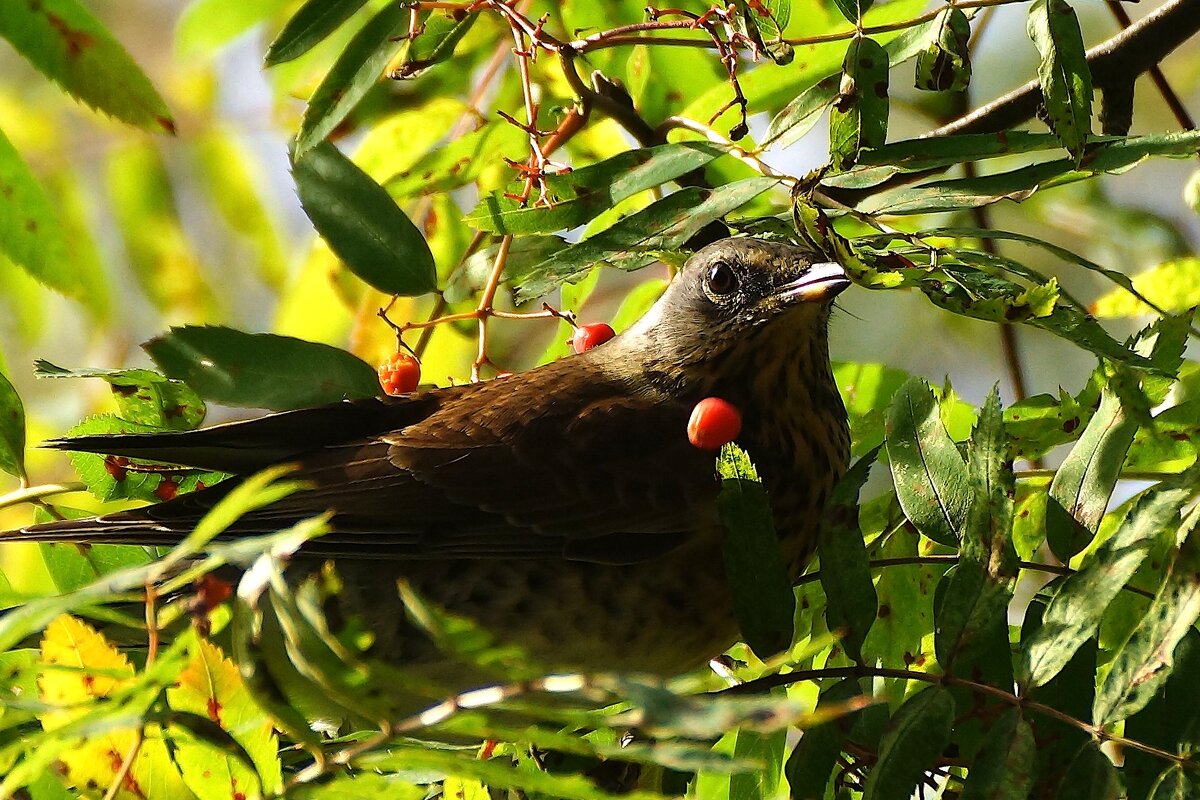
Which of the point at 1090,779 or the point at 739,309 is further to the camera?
the point at 739,309

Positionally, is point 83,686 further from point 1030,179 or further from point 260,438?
point 1030,179

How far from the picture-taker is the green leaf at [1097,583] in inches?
57.1

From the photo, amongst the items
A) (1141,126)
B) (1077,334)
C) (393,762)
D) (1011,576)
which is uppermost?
(1141,126)

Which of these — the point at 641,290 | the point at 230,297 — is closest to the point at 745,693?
the point at 641,290

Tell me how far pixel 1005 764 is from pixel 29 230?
152cm

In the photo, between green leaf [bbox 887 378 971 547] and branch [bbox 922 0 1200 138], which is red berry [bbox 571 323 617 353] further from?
green leaf [bbox 887 378 971 547]

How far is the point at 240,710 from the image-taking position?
54.2 inches

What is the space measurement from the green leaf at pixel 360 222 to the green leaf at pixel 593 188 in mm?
221

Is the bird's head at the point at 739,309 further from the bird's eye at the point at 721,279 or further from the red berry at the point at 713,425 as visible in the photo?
the red berry at the point at 713,425

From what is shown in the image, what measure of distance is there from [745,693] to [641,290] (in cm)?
115

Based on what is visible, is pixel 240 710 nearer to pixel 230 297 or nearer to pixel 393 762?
pixel 393 762

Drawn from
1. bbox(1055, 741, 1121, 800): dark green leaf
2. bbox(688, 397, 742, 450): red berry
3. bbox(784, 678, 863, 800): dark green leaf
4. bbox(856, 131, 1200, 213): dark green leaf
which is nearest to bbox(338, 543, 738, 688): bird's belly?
bbox(688, 397, 742, 450): red berry

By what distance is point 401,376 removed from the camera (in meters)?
2.45

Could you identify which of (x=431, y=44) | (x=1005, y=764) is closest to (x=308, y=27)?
(x=431, y=44)
